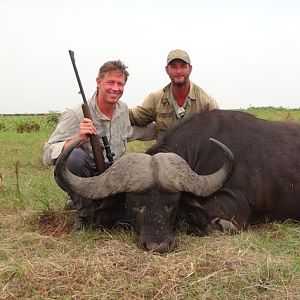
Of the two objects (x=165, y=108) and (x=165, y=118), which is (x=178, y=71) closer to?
(x=165, y=108)

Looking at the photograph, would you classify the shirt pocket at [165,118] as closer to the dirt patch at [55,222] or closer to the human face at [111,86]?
the human face at [111,86]

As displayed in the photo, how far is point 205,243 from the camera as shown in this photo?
3963 mm

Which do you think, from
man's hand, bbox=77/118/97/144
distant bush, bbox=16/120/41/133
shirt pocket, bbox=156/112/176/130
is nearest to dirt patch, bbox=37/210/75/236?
man's hand, bbox=77/118/97/144

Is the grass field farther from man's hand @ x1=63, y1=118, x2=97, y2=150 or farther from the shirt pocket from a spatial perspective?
the shirt pocket

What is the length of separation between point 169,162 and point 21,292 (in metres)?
1.59

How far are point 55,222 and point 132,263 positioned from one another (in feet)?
4.81

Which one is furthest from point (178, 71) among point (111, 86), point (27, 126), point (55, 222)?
point (27, 126)

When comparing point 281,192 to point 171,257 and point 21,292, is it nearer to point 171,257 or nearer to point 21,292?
point 171,257

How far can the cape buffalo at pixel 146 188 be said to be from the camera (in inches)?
152

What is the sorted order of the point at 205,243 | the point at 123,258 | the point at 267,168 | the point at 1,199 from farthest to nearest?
the point at 1,199 < the point at 267,168 < the point at 205,243 < the point at 123,258

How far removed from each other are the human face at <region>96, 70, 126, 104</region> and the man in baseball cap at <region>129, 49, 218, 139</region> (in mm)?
1195

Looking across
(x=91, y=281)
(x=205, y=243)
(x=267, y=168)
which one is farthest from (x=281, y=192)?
(x=91, y=281)

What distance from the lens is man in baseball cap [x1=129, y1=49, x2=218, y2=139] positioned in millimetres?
6023

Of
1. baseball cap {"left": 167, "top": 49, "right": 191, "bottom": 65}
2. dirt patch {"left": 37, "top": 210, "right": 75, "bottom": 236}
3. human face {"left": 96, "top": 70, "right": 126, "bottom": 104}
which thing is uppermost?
baseball cap {"left": 167, "top": 49, "right": 191, "bottom": 65}
